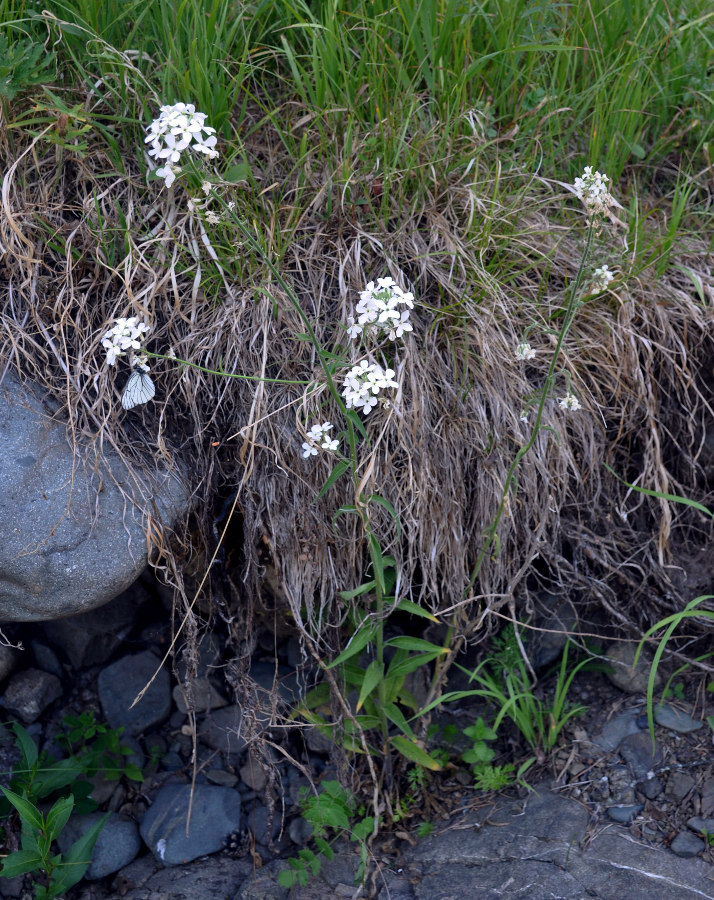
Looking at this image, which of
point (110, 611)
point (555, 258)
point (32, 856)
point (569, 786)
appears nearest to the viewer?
point (32, 856)

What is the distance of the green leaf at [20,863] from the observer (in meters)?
1.74

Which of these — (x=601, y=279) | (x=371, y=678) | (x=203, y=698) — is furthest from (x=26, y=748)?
(x=601, y=279)

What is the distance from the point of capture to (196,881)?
1977 mm

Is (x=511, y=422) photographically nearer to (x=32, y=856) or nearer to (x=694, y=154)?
(x=694, y=154)

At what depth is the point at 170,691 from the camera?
231cm

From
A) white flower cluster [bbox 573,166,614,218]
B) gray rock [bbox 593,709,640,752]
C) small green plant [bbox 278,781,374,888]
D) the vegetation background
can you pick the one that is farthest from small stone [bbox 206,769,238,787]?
white flower cluster [bbox 573,166,614,218]

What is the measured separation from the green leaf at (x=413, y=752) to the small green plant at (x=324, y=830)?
0.59 feet

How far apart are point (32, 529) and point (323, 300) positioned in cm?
92

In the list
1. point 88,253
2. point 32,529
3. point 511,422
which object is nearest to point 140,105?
point 88,253

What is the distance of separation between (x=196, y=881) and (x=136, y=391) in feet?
4.15

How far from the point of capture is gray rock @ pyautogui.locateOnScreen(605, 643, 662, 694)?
2.09 m

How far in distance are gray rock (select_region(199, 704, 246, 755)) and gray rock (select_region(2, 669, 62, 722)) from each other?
457 mm

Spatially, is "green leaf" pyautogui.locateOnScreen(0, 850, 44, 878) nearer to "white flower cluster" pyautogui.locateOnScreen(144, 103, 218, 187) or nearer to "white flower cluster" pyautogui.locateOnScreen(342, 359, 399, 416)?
"white flower cluster" pyautogui.locateOnScreen(342, 359, 399, 416)

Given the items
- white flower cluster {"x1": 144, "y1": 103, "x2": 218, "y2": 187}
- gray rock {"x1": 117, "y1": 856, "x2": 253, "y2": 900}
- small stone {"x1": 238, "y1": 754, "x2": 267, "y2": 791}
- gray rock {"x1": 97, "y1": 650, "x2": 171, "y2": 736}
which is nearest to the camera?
white flower cluster {"x1": 144, "y1": 103, "x2": 218, "y2": 187}
